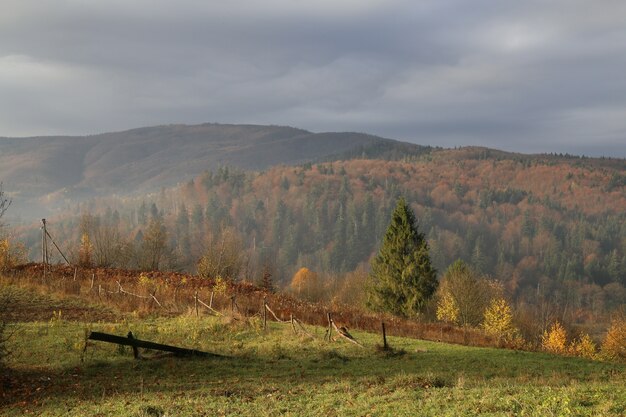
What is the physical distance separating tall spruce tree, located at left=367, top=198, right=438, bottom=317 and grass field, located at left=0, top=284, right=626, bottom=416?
26.7m

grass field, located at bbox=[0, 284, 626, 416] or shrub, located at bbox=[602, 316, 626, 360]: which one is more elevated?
grass field, located at bbox=[0, 284, 626, 416]

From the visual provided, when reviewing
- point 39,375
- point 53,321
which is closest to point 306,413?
point 39,375

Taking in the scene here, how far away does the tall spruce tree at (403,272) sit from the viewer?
2212 inches

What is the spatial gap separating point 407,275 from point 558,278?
15657cm

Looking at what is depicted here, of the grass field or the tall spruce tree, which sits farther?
the tall spruce tree

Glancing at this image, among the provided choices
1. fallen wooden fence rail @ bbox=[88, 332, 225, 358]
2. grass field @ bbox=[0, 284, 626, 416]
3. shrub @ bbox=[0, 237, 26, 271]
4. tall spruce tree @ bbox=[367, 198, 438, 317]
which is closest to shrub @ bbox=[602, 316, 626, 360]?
tall spruce tree @ bbox=[367, 198, 438, 317]

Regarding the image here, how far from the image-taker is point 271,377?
1916 centimetres

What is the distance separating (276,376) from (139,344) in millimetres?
5817

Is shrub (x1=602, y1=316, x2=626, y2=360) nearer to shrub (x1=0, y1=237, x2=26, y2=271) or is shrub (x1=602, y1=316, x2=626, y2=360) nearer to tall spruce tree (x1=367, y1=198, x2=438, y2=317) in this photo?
tall spruce tree (x1=367, y1=198, x2=438, y2=317)

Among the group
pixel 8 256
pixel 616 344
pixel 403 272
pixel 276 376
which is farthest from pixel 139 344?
pixel 616 344

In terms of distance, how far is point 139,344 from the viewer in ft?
69.4

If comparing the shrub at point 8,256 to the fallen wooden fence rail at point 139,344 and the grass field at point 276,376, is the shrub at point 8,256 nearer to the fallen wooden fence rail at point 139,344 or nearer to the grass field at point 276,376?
the grass field at point 276,376

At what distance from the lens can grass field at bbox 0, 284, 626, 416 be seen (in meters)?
13.1

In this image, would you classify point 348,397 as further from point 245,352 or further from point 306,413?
point 245,352
